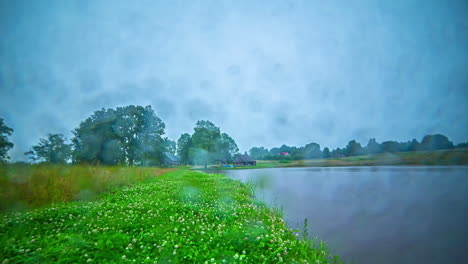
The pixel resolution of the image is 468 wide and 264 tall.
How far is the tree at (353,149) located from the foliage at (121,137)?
83.3 meters

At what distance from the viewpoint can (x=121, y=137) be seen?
112 feet

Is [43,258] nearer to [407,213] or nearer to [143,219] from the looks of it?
[143,219]

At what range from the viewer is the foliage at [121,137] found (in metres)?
29.2

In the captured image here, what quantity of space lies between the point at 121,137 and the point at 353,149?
9268 cm

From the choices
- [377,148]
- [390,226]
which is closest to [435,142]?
[377,148]

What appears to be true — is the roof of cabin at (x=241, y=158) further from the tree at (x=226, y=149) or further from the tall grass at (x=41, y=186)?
the tall grass at (x=41, y=186)

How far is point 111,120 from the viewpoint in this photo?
31.3 metres

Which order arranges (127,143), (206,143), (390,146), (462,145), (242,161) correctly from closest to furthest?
(127,143)
(462,145)
(206,143)
(390,146)
(242,161)

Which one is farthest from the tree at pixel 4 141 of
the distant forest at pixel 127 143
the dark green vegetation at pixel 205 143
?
the dark green vegetation at pixel 205 143

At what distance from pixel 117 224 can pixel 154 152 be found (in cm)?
3884

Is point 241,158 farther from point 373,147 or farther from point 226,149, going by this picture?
point 373,147

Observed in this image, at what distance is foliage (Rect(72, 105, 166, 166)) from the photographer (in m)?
29.2

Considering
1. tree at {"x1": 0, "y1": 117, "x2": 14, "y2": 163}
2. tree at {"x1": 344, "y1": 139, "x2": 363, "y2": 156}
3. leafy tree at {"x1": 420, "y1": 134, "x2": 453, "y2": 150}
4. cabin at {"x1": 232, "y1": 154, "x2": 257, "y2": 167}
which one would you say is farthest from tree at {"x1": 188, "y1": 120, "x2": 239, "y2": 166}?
leafy tree at {"x1": 420, "y1": 134, "x2": 453, "y2": 150}

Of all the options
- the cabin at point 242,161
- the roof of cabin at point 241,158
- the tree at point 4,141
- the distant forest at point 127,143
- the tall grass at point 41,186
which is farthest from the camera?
the roof of cabin at point 241,158
